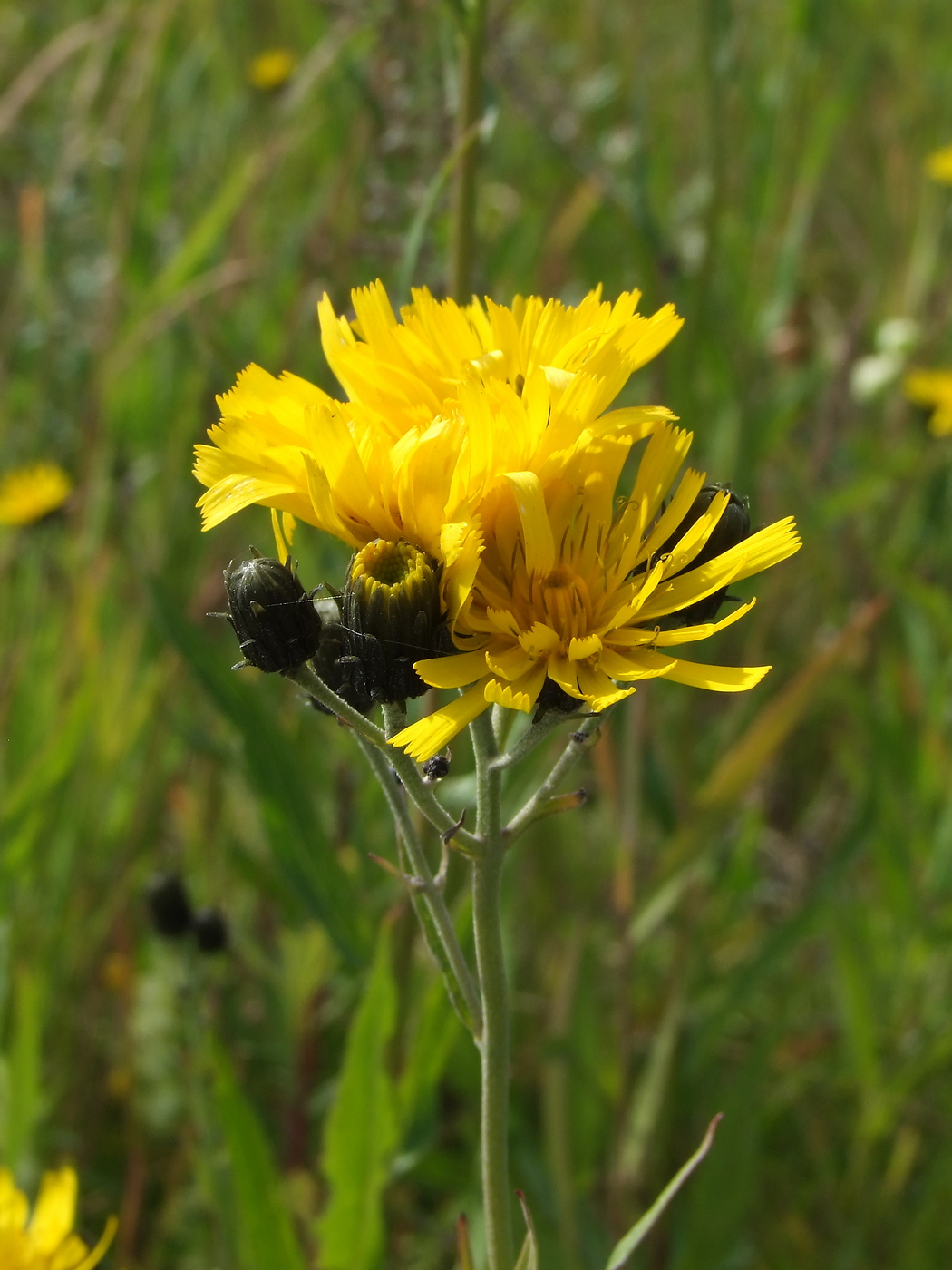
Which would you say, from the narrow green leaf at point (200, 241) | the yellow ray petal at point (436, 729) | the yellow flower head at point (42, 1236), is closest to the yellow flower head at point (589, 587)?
the yellow ray petal at point (436, 729)

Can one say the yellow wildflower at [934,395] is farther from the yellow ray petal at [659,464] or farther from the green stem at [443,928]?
the green stem at [443,928]

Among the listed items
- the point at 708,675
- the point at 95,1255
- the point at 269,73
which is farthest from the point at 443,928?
the point at 269,73

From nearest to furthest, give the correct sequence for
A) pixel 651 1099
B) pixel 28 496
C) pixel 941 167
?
pixel 651 1099 → pixel 28 496 → pixel 941 167

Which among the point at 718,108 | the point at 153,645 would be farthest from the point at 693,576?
the point at 153,645

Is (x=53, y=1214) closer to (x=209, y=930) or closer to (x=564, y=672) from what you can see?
(x=209, y=930)

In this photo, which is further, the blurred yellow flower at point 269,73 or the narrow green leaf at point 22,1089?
the blurred yellow flower at point 269,73

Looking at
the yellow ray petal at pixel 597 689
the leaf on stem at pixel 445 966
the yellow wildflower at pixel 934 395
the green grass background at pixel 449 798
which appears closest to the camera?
the yellow ray petal at pixel 597 689

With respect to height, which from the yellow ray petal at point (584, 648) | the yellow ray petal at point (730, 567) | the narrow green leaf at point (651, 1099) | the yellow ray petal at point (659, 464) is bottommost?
the narrow green leaf at point (651, 1099)
